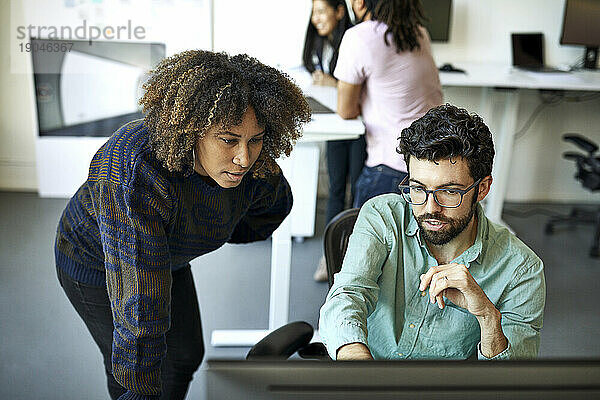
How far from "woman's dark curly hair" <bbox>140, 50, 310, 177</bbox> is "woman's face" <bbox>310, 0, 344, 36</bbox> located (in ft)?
A: 5.58

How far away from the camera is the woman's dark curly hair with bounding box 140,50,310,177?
1241 millimetres

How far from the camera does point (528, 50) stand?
159 inches

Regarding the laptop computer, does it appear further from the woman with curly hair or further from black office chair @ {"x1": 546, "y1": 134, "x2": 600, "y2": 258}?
the woman with curly hair

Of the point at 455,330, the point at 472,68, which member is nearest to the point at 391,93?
the point at 455,330

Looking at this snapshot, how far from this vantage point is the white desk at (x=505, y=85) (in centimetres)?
351

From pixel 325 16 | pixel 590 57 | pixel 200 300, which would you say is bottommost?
pixel 200 300

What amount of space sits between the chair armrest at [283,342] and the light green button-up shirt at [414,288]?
6.5 inches

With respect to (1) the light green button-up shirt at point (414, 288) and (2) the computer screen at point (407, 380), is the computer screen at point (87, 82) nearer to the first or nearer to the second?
(1) the light green button-up shirt at point (414, 288)

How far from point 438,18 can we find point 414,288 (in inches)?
112

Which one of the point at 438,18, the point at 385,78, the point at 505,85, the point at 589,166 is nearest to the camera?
the point at 385,78

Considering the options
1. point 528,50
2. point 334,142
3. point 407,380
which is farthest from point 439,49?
point 407,380

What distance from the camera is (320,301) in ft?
9.64

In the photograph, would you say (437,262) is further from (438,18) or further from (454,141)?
(438,18)

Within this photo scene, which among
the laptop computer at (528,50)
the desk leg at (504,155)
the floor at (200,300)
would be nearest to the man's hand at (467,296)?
the floor at (200,300)
